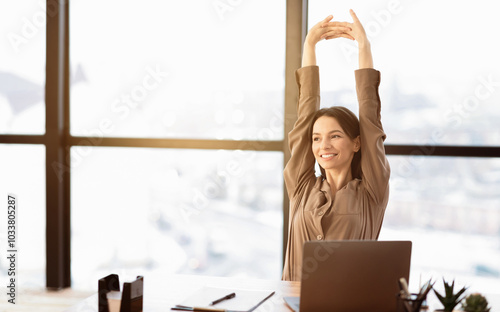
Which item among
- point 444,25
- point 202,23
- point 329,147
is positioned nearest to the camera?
point 329,147

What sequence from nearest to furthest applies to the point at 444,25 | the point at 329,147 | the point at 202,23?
the point at 329,147, the point at 444,25, the point at 202,23

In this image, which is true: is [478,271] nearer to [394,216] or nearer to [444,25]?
[394,216]

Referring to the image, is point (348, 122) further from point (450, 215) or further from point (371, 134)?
point (450, 215)

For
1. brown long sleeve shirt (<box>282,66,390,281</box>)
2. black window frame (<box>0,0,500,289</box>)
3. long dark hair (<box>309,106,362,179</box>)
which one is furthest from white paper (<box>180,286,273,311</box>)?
black window frame (<box>0,0,500,289</box>)

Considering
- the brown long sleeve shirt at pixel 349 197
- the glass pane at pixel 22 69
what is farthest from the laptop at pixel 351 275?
the glass pane at pixel 22 69

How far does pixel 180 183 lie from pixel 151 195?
0.74 feet

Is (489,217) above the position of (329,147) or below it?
below

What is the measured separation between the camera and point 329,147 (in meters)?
2.20

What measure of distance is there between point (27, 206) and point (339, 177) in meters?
2.34

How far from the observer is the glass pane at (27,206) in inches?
134

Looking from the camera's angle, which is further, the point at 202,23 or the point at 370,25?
the point at 202,23

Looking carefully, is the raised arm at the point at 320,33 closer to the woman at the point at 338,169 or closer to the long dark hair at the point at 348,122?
the woman at the point at 338,169

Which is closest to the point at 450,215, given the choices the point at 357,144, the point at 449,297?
the point at 357,144

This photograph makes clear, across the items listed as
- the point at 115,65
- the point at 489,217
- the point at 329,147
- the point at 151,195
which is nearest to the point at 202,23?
the point at 115,65
